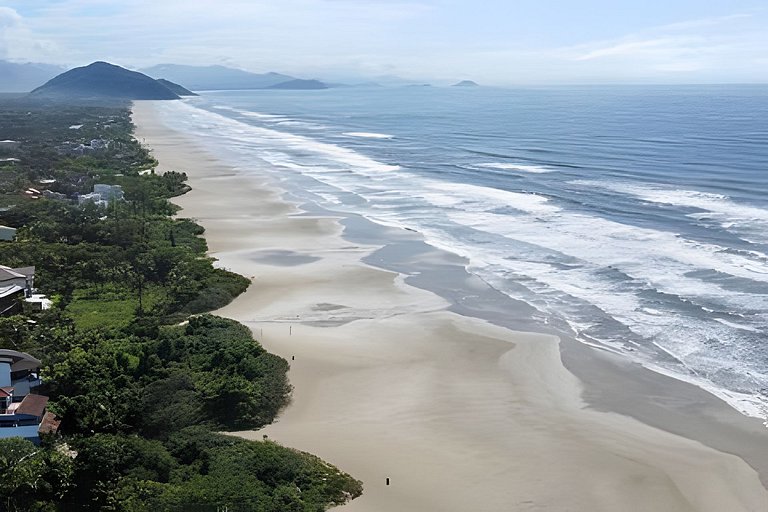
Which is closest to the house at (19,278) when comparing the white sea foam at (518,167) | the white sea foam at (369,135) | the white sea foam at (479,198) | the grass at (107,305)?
the grass at (107,305)

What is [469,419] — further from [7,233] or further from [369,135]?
[369,135]

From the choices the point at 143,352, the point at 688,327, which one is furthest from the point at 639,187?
the point at 143,352

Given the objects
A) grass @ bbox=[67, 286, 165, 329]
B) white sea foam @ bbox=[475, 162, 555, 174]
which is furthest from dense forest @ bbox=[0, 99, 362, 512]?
white sea foam @ bbox=[475, 162, 555, 174]

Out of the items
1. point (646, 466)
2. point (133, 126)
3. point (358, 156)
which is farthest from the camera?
point (133, 126)

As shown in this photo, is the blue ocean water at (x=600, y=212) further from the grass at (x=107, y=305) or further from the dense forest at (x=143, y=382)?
the grass at (x=107, y=305)

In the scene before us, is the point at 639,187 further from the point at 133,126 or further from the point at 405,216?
the point at 133,126

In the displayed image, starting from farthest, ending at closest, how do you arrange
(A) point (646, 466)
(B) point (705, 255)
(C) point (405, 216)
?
(C) point (405, 216)
(B) point (705, 255)
(A) point (646, 466)

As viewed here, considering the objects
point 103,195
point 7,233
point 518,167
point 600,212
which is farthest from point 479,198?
point 7,233
